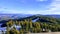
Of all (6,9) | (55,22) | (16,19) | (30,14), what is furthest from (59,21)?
(6,9)

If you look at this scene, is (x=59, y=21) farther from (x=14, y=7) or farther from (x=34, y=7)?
(x=14, y=7)

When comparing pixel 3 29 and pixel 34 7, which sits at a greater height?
pixel 34 7

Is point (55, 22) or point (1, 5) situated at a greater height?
point (1, 5)

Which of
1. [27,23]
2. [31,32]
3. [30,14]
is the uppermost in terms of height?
[30,14]

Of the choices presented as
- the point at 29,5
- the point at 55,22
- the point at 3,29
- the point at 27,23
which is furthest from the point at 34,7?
the point at 3,29

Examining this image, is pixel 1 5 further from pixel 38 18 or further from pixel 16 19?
pixel 38 18

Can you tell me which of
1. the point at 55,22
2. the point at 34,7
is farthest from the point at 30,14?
the point at 55,22

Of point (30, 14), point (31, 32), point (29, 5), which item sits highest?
point (29, 5)
